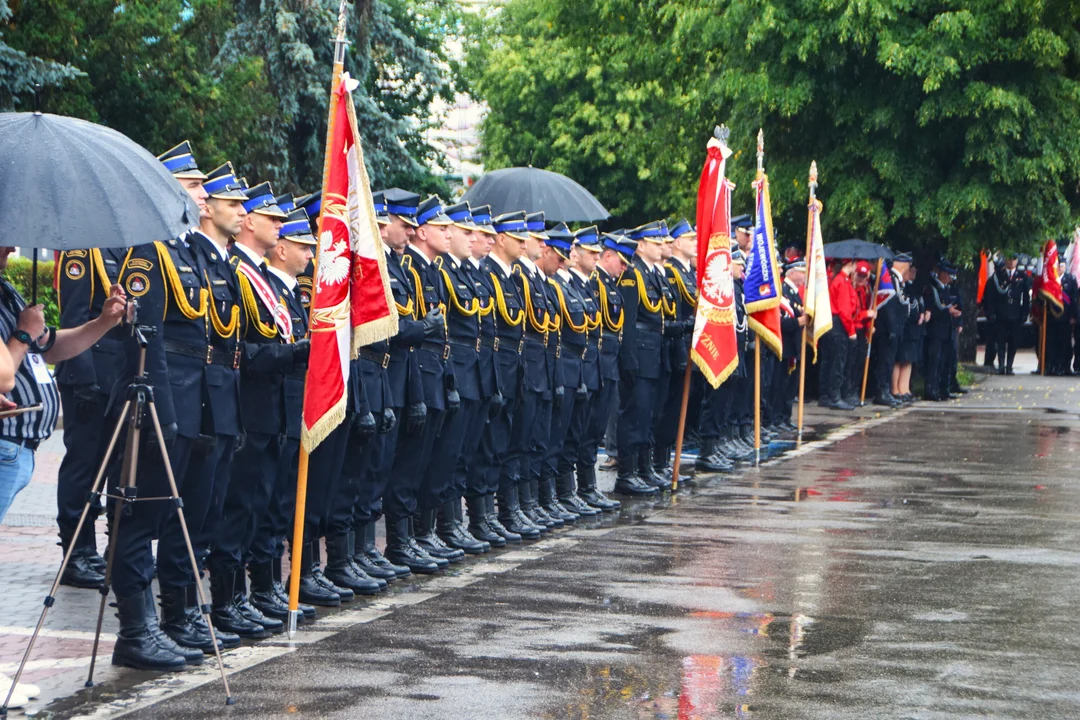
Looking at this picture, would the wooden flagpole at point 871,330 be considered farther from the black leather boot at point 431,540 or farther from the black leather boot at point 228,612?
the black leather boot at point 228,612

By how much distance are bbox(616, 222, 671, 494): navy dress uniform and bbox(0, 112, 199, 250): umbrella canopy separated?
25.0ft

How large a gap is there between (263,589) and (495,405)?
8.82 ft

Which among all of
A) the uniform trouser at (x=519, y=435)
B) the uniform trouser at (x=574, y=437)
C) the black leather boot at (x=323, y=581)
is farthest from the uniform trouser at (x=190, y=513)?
the uniform trouser at (x=574, y=437)

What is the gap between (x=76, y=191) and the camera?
6145mm

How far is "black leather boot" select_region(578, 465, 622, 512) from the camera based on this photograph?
508 inches

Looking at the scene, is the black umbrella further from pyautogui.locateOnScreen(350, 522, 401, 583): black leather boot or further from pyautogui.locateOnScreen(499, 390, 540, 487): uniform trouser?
pyautogui.locateOnScreen(499, 390, 540, 487): uniform trouser

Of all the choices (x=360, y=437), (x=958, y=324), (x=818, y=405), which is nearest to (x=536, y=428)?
(x=360, y=437)

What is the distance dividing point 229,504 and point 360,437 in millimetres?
1092

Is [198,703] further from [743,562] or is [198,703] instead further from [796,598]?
[743,562]

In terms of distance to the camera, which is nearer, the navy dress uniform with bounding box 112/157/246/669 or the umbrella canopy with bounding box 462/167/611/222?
the navy dress uniform with bounding box 112/157/246/669

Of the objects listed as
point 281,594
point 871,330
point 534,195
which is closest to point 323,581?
point 281,594

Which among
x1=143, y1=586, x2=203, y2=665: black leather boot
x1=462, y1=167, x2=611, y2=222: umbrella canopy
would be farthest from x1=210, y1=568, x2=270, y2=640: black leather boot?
x1=462, y1=167, x2=611, y2=222: umbrella canopy

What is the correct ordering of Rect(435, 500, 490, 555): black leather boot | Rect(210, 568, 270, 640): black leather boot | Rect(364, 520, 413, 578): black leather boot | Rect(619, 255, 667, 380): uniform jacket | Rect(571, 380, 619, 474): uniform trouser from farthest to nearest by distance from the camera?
1. Rect(619, 255, 667, 380): uniform jacket
2. Rect(571, 380, 619, 474): uniform trouser
3. Rect(435, 500, 490, 555): black leather boot
4. Rect(364, 520, 413, 578): black leather boot
5. Rect(210, 568, 270, 640): black leather boot

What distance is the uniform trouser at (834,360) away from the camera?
23641 millimetres
